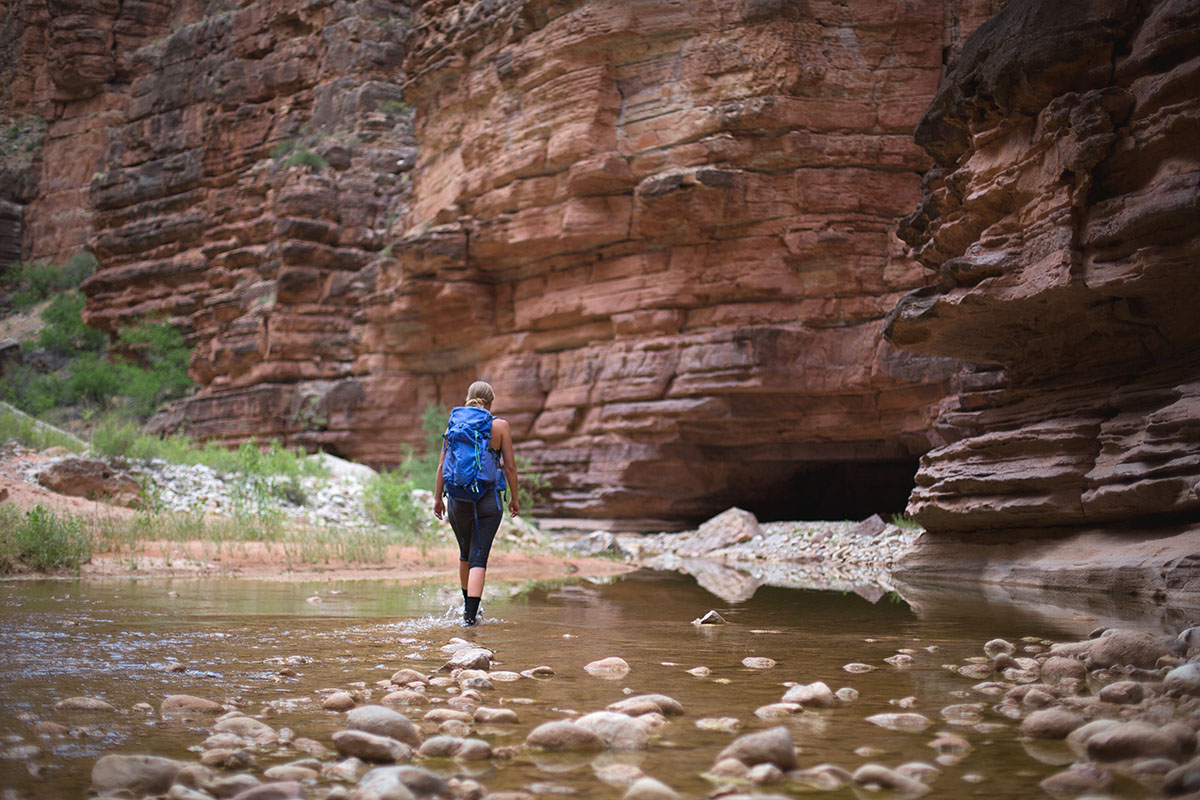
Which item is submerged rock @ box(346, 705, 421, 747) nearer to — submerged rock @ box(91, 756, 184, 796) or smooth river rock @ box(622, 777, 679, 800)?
submerged rock @ box(91, 756, 184, 796)

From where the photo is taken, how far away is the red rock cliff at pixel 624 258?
63.3ft

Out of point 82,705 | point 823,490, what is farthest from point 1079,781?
point 823,490

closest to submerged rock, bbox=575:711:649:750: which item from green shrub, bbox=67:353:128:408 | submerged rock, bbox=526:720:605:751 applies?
submerged rock, bbox=526:720:605:751

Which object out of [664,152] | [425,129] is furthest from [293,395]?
[664,152]

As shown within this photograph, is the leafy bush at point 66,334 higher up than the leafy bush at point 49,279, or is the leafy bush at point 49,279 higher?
the leafy bush at point 49,279

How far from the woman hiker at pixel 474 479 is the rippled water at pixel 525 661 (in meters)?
0.38

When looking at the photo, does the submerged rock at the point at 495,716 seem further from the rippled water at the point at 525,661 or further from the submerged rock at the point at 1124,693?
the submerged rock at the point at 1124,693

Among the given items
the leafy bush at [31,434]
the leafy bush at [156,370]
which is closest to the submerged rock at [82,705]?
the leafy bush at [31,434]

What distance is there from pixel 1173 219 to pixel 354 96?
3167 cm

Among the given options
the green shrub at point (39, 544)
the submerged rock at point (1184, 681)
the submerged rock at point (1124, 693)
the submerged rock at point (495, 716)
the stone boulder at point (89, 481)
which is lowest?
the submerged rock at point (495, 716)

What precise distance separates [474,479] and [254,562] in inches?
245

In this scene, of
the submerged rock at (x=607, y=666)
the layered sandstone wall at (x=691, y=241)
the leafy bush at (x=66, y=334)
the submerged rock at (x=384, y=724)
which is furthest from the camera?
the leafy bush at (x=66, y=334)

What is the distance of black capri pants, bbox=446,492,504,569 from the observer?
277 inches

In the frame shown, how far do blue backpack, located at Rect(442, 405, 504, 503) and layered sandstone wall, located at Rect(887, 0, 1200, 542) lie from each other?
637 centimetres
